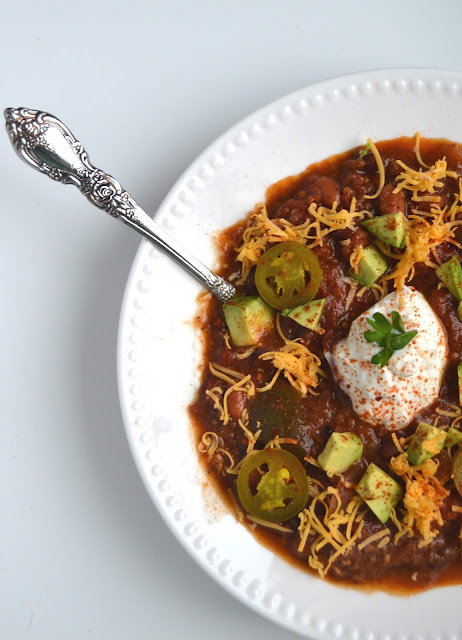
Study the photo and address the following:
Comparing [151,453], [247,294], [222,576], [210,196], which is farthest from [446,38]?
[222,576]

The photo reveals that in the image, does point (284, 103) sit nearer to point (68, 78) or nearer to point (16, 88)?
point (68, 78)

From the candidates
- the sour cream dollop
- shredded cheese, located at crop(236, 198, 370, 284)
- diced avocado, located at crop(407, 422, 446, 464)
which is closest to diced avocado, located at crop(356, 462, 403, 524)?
diced avocado, located at crop(407, 422, 446, 464)

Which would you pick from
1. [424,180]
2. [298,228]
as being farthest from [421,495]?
[424,180]

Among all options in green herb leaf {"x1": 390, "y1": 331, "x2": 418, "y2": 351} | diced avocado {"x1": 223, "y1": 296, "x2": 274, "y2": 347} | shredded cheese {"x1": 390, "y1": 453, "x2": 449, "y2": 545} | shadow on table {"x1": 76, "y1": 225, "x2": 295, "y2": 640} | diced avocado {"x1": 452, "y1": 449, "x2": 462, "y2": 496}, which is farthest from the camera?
shadow on table {"x1": 76, "y1": 225, "x2": 295, "y2": 640}

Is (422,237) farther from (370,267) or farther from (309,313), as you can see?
(309,313)

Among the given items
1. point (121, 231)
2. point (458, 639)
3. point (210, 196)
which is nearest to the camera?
point (458, 639)

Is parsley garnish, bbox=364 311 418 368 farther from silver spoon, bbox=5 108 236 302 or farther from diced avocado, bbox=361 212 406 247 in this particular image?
silver spoon, bbox=5 108 236 302

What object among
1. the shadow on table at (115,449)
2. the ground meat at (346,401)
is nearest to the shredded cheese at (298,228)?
the ground meat at (346,401)

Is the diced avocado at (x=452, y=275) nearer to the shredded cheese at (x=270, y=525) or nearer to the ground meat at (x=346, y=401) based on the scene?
the ground meat at (x=346, y=401)

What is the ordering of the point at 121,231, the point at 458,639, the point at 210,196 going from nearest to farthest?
the point at 458,639
the point at 210,196
the point at 121,231
